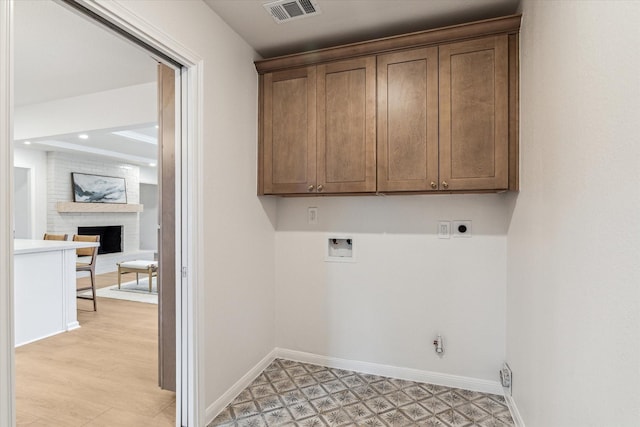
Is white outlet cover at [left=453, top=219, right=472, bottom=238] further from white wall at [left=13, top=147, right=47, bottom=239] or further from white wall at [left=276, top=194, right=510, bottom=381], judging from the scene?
white wall at [left=13, top=147, right=47, bottom=239]

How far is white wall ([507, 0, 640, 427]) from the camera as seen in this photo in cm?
85

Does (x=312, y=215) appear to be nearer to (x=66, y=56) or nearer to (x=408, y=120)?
(x=408, y=120)

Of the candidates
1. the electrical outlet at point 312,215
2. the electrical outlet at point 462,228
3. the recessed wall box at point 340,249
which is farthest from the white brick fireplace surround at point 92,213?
the electrical outlet at point 462,228

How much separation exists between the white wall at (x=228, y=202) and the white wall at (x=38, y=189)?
6271 millimetres

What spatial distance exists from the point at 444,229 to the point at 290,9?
1.81 meters

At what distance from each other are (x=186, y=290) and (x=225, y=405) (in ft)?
2.83

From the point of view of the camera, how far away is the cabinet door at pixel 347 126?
7.39 feet

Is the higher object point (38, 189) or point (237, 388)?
point (38, 189)

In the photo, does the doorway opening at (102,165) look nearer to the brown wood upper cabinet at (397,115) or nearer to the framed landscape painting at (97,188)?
the framed landscape painting at (97,188)

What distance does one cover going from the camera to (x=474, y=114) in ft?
6.66

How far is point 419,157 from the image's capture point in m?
2.14

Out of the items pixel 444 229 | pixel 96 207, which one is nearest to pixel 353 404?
pixel 444 229

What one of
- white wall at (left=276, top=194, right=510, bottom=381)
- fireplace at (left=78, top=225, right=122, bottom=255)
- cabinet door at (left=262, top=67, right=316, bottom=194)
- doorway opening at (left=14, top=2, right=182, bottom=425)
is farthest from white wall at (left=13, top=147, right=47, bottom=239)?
cabinet door at (left=262, top=67, right=316, bottom=194)

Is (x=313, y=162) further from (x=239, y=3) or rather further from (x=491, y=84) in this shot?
(x=491, y=84)
